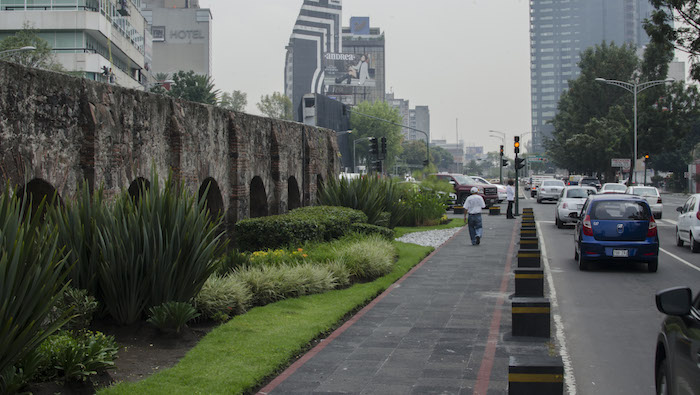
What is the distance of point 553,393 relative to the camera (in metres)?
5.05

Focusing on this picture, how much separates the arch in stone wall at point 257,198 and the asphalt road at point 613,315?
8.15m

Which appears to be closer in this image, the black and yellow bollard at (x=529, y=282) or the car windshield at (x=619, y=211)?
the black and yellow bollard at (x=529, y=282)

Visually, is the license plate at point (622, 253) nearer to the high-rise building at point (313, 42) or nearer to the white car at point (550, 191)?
the white car at point (550, 191)

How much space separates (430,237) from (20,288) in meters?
19.6

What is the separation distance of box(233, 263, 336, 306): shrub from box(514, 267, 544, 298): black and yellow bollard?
3523 millimetres

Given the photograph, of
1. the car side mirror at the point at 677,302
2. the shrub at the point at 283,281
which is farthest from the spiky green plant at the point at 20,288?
the shrub at the point at 283,281

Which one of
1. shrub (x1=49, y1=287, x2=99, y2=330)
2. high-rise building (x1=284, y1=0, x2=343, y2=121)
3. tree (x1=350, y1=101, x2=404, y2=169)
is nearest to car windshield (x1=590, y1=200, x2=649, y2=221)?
shrub (x1=49, y1=287, x2=99, y2=330)

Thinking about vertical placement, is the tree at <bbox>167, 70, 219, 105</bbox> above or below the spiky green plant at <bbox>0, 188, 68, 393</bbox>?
above

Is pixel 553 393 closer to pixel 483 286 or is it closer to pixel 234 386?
pixel 234 386

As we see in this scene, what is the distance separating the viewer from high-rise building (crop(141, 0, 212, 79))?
121938mm

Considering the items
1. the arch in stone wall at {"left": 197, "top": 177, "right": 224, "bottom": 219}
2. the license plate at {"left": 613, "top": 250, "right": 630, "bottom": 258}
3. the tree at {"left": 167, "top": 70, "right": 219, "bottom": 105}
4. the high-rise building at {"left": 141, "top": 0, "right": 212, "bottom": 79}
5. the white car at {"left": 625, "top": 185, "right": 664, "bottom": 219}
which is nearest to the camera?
the license plate at {"left": 613, "top": 250, "right": 630, "bottom": 258}

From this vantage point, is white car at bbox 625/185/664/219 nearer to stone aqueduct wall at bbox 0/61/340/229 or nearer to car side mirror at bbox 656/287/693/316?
stone aqueduct wall at bbox 0/61/340/229

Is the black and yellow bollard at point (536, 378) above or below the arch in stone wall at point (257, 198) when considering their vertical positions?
below

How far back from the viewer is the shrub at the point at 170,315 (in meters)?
8.87
